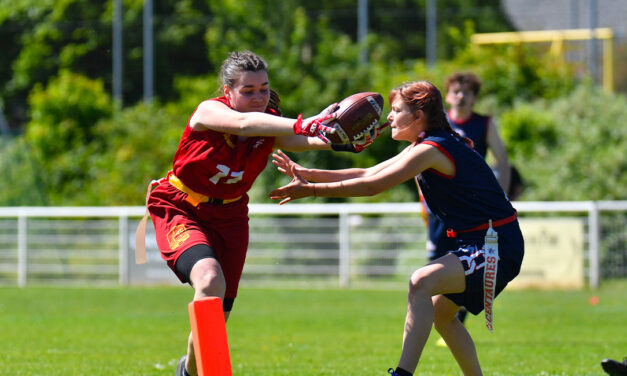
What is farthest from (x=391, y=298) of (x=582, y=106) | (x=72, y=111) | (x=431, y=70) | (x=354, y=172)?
(x=72, y=111)

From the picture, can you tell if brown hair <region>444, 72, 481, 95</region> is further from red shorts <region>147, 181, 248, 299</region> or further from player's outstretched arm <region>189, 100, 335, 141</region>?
player's outstretched arm <region>189, 100, 335, 141</region>

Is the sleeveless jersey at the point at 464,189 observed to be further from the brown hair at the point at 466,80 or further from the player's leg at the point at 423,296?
the brown hair at the point at 466,80

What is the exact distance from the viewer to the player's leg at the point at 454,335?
216 inches

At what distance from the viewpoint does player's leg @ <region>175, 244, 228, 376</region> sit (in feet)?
16.8

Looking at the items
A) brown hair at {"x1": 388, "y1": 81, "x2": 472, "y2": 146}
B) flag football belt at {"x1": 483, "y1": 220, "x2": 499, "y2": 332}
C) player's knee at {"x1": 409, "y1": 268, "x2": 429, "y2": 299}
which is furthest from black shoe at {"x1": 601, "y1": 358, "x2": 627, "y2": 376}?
brown hair at {"x1": 388, "y1": 81, "x2": 472, "y2": 146}

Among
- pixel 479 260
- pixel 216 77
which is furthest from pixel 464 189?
pixel 216 77

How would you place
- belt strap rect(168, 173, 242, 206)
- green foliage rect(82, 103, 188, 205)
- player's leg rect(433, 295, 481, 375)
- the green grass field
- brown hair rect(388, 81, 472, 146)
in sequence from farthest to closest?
green foliage rect(82, 103, 188, 205) < the green grass field < belt strap rect(168, 173, 242, 206) < player's leg rect(433, 295, 481, 375) < brown hair rect(388, 81, 472, 146)

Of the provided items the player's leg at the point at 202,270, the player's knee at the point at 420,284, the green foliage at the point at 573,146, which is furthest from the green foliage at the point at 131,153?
the player's knee at the point at 420,284

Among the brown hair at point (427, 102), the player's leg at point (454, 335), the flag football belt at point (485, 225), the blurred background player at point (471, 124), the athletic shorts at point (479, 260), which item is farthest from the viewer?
the blurred background player at point (471, 124)

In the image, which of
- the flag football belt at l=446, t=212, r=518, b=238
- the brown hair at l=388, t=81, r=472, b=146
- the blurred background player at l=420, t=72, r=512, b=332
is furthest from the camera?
the blurred background player at l=420, t=72, r=512, b=332

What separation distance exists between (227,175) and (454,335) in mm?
1568

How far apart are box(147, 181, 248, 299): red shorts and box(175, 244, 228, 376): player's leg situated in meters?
0.12

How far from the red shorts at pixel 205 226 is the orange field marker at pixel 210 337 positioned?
651 millimetres

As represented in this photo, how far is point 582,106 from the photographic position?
68.0 ft
